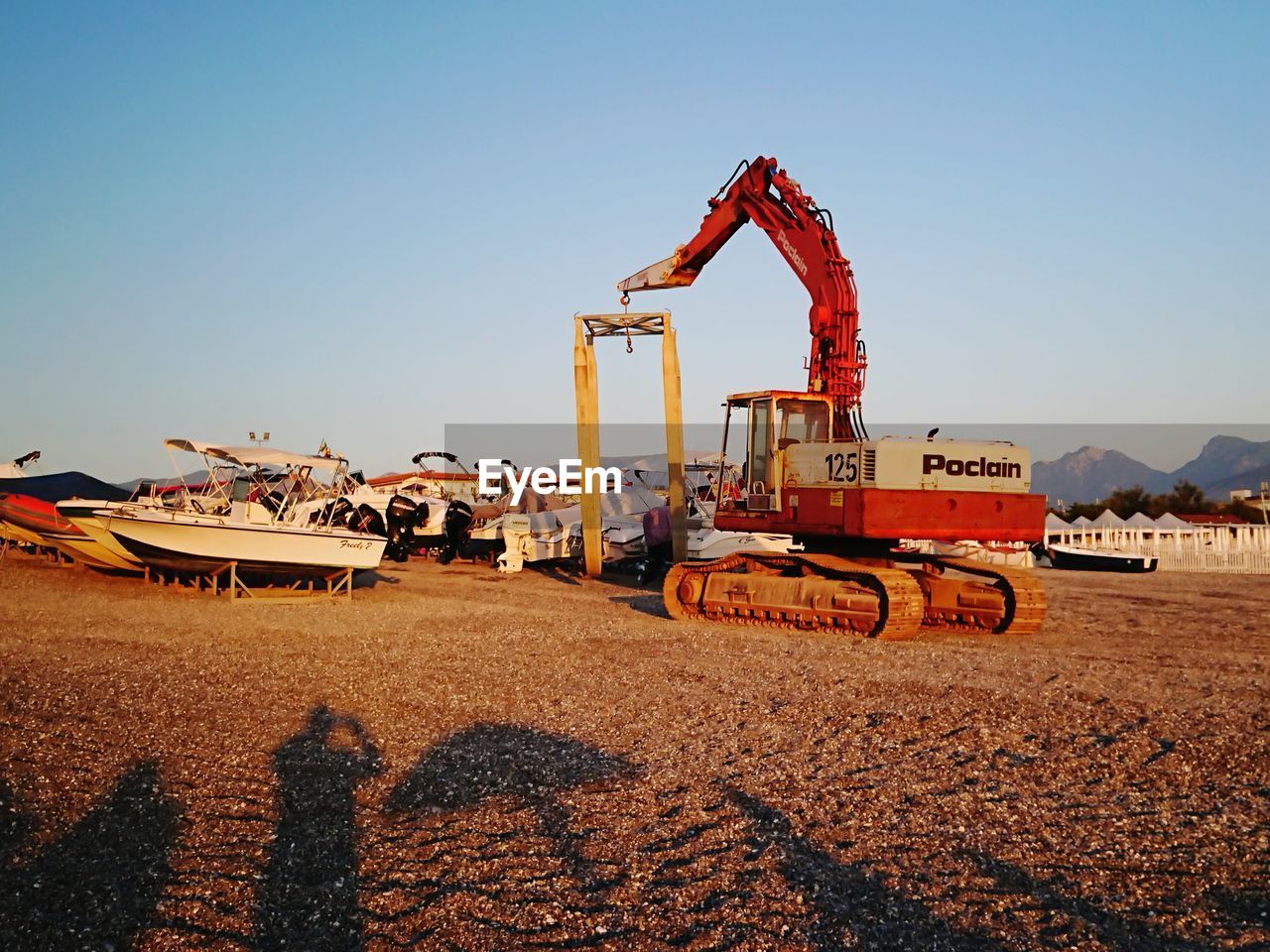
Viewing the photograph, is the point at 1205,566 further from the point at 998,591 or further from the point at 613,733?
the point at 613,733

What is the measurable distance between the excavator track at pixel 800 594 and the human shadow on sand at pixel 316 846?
6.90 metres

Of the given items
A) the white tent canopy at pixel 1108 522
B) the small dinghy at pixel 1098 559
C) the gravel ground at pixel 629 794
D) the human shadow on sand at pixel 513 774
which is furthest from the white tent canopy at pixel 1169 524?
the human shadow on sand at pixel 513 774

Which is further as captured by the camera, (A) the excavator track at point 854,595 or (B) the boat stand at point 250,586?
(B) the boat stand at point 250,586

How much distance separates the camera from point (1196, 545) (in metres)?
28.1

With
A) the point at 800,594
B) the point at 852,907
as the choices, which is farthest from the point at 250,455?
the point at 852,907

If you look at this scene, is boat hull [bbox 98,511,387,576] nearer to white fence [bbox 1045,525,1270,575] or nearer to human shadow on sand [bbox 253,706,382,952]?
human shadow on sand [bbox 253,706,382,952]

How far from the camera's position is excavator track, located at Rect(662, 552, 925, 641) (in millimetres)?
12156

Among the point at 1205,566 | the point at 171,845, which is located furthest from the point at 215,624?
the point at 1205,566

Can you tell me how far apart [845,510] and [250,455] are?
10.3 m

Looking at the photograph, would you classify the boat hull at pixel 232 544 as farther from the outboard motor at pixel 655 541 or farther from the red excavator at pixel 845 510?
the outboard motor at pixel 655 541

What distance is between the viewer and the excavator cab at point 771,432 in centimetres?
1341

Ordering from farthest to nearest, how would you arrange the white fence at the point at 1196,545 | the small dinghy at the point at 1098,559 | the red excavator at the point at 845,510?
the white fence at the point at 1196,545
the small dinghy at the point at 1098,559
the red excavator at the point at 845,510

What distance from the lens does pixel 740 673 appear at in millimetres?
9898

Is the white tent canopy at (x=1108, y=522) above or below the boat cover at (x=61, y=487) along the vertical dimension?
below
